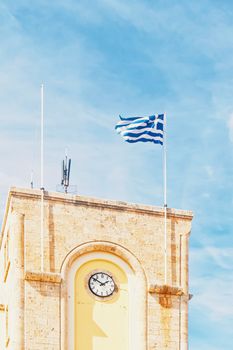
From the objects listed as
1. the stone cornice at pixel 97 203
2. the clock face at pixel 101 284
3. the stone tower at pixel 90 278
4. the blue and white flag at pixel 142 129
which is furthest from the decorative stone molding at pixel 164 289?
the blue and white flag at pixel 142 129

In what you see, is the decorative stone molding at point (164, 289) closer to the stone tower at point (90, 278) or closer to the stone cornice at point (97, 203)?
the stone tower at point (90, 278)

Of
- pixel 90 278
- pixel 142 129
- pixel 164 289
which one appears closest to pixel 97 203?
pixel 90 278

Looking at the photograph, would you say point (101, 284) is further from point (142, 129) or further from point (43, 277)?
point (142, 129)

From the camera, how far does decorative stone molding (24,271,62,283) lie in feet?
195

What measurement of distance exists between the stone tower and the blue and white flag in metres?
3.92

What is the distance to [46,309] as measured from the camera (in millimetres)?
59281

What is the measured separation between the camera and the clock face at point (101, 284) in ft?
200

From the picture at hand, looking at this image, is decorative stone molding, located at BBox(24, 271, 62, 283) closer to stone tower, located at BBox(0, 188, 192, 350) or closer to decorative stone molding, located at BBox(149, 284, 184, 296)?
stone tower, located at BBox(0, 188, 192, 350)

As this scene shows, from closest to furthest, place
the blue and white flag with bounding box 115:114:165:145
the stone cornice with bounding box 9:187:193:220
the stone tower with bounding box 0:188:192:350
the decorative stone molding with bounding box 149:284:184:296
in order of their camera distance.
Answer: the stone tower with bounding box 0:188:192:350 → the stone cornice with bounding box 9:187:193:220 → the decorative stone molding with bounding box 149:284:184:296 → the blue and white flag with bounding box 115:114:165:145

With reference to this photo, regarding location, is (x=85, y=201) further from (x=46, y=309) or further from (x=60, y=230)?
(x=46, y=309)

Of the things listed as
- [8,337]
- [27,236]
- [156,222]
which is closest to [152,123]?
[156,222]

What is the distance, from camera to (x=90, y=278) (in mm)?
61281

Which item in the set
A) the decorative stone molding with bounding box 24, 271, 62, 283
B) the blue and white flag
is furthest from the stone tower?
the blue and white flag

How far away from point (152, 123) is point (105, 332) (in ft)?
40.6
